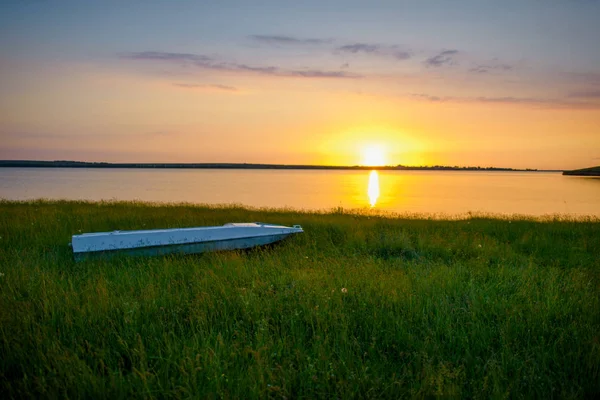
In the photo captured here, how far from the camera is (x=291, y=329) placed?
400 cm

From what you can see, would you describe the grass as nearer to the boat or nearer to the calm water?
the boat

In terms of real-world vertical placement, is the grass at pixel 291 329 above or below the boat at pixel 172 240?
below

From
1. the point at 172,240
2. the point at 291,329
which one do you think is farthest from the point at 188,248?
the point at 291,329

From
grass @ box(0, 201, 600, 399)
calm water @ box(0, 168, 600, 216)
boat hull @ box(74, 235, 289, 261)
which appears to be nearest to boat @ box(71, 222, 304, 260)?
boat hull @ box(74, 235, 289, 261)

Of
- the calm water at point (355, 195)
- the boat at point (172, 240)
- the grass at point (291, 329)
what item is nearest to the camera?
the grass at point (291, 329)

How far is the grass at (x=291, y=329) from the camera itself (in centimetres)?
308

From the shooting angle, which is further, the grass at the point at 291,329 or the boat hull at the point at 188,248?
the boat hull at the point at 188,248

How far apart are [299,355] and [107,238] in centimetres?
527

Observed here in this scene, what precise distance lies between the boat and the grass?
32 centimetres

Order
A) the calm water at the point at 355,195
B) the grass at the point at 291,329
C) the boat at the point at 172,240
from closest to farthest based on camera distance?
1. the grass at the point at 291,329
2. the boat at the point at 172,240
3. the calm water at the point at 355,195

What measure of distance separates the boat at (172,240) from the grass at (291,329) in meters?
0.32

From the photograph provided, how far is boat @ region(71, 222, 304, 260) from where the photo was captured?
6.95 meters

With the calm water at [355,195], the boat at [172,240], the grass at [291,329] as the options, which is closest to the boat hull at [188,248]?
the boat at [172,240]

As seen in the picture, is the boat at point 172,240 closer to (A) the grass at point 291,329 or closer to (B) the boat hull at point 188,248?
(B) the boat hull at point 188,248
